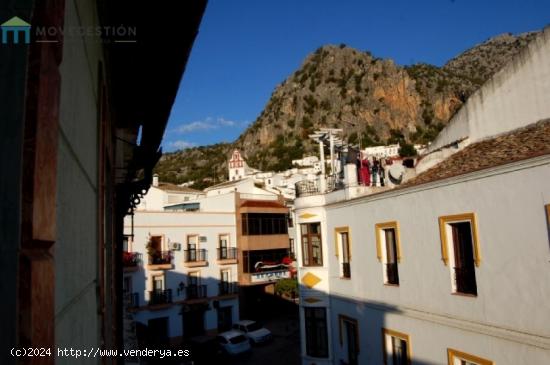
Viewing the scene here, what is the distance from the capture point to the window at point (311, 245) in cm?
1627

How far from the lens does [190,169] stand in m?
96.3

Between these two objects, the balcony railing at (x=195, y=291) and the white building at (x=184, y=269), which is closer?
the white building at (x=184, y=269)

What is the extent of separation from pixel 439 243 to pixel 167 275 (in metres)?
19.5

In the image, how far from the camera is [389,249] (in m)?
12.8

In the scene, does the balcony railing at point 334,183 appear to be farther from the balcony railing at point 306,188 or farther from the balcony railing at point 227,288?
the balcony railing at point 227,288

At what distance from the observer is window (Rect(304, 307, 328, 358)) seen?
15.6 meters

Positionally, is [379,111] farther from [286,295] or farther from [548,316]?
[548,316]

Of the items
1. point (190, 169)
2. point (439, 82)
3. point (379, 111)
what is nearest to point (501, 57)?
point (439, 82)

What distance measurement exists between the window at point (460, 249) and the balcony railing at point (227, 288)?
20931mm

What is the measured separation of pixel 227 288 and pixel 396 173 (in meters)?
18.5

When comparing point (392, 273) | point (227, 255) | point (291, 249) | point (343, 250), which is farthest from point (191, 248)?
point (392, 273)

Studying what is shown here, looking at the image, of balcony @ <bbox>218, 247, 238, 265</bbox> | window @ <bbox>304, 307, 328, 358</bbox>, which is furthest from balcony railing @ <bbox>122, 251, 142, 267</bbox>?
window @ <bbox>304, 307, 328, 358</bbox>

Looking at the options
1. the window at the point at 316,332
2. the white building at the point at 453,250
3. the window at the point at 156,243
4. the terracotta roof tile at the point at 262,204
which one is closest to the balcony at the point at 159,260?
the window at the point at 156,243

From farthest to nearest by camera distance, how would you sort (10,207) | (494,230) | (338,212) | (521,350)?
(338,212)
(494,230)
(521,350)
(10,207)
